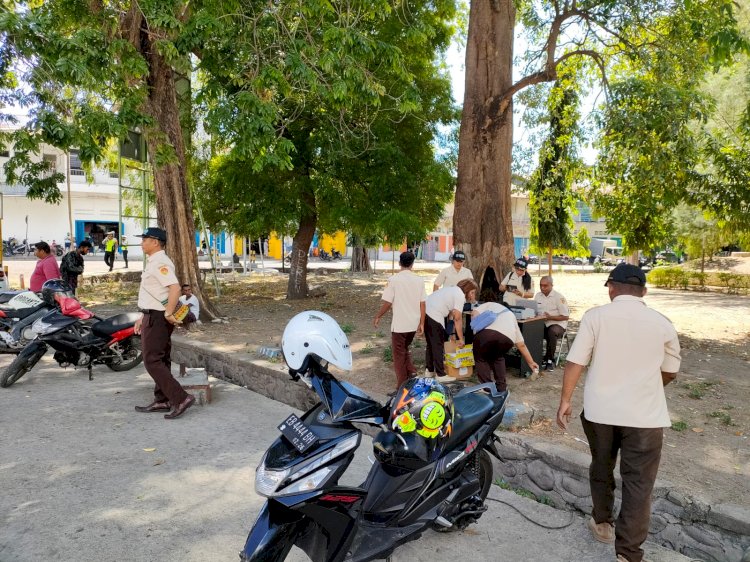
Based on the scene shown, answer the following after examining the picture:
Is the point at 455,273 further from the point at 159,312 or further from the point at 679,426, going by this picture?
the point at 159,312

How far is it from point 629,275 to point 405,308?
131 inches

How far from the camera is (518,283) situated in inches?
328

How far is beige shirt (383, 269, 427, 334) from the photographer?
6457 millimetres

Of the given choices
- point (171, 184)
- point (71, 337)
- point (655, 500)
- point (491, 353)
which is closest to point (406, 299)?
point (491, 353)

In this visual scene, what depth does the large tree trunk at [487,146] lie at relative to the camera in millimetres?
8688

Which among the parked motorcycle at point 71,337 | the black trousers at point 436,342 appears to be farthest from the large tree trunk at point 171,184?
the black trousers at point 436,342

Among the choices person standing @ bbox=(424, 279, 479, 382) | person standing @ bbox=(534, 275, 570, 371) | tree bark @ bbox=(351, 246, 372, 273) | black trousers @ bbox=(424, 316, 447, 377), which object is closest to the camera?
person standing @ bbox=(424, 279, 479, 382)

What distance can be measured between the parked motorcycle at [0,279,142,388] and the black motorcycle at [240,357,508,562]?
5212 millimetres

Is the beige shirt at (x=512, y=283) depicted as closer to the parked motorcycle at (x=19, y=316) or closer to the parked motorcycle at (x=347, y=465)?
the parked motorcycle at (x=347, y=465)

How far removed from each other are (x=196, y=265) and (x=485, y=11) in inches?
275

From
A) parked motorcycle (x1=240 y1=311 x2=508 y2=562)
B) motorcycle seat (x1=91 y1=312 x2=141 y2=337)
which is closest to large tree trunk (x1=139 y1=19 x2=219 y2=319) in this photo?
motorcycle seat (x1=91 y1=312 x2=141 y2=337)

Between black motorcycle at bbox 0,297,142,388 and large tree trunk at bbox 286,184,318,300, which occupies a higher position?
large tree trunk at bbox 286,184,318,300

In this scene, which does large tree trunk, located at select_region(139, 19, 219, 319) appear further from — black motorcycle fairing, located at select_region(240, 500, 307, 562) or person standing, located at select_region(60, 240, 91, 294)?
black motorcycle fairing, located at select_region(240, 500, 307, 562)

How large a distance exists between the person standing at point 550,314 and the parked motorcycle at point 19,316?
22.1ft
